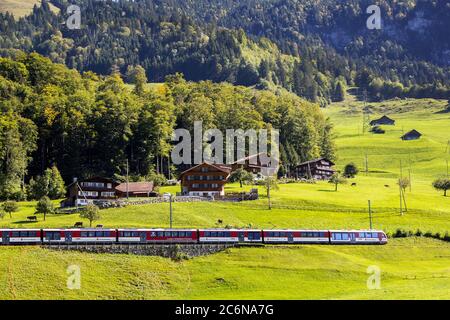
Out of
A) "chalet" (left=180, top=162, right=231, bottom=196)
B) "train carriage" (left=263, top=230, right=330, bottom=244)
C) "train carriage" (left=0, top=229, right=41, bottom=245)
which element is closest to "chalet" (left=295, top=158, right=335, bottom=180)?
"chalet" (left=180, top=162, right=231, bottom=196)

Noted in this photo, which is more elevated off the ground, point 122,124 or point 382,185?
point 122,124

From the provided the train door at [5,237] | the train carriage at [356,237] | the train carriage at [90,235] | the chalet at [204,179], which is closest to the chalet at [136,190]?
the chalet at [204,179]

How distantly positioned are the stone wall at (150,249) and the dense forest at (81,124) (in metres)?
44.6

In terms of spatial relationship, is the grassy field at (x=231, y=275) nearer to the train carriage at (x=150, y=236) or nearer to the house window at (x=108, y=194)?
the train carriage at (x=150, y=236)

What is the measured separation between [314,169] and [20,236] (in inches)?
3695

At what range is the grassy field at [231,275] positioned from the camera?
63094mm

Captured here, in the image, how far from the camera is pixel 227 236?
255 feet

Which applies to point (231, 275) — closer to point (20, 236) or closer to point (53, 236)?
point (53, 236)

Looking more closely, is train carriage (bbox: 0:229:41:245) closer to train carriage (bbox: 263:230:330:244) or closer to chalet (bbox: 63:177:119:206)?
train carriage (bbox: 263:230:330:244)
